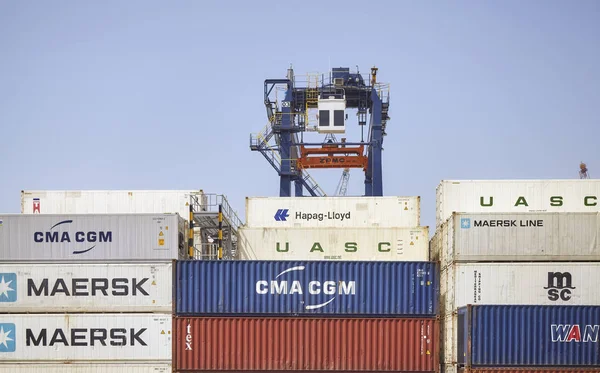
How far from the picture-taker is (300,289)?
34969mm

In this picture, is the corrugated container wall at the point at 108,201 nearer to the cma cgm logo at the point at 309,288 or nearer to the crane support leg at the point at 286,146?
the cma cgm logo at the point at 309,288

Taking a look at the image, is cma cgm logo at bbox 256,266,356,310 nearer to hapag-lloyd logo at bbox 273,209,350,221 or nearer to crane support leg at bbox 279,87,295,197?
hapag-lloyd logo at bbox 273,209,350,221

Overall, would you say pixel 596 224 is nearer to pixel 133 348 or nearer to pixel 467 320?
pixel 467 320

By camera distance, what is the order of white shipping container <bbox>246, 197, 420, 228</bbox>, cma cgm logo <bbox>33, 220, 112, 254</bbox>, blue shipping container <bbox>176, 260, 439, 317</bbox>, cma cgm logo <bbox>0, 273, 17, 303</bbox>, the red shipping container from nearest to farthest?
the red shipping container, blue shipping container <bbox>176, 260, 439, 317</bbox>, cma cgm logo <bbox>0, 273, 17, 303</bbox>, cma cgm logo <bbox>33, 220, 112, 254</bbox>, white shipping container <bbox>246, 197, 420, 228</bbox>

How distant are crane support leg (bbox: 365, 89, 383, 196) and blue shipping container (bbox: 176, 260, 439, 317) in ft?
52.6

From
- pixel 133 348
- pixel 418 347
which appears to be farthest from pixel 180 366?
pixel 418 347

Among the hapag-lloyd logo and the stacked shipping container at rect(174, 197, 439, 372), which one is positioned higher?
the hapag-lloyd logo

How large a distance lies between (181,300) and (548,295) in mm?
15741

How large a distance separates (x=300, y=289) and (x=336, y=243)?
5.56 metres

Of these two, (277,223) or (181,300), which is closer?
(181,300)

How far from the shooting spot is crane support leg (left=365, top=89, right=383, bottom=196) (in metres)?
50.7

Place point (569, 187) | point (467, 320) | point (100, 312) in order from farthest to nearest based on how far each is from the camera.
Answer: point (569, 187), point (100, 312), point (467, 320)

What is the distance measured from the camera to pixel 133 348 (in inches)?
1373

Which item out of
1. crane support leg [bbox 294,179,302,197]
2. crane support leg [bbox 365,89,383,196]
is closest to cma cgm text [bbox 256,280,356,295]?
crane support leg [bbox 365,89,383,196]
